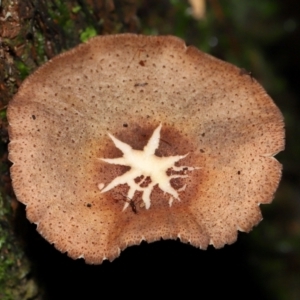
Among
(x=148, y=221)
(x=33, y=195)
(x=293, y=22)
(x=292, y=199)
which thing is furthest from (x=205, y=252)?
(x=293, y=22)

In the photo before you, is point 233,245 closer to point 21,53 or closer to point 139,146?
point 139,146

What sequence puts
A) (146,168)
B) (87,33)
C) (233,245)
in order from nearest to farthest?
(146,168)
(87,33)
(233,245)

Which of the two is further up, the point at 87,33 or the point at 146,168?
the point at 87,33

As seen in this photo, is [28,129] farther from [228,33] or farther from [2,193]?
[228,33]

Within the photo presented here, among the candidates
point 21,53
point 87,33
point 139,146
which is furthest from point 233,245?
point 21,53

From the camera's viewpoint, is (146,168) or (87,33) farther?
(87,33)
